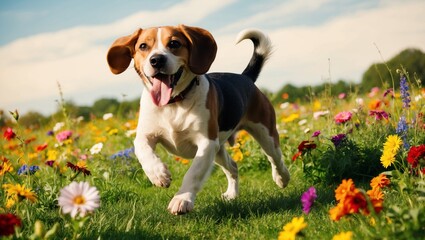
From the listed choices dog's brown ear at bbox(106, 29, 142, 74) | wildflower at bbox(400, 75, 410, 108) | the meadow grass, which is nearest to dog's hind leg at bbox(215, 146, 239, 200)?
the meadow grass

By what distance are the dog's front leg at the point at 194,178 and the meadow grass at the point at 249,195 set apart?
133 millimetres

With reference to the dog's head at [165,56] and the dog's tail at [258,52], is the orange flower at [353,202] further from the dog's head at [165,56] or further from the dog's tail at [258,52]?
the dog's tail at [258,52]

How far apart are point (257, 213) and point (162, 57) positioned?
1.30m

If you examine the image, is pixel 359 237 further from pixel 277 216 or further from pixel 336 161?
pixel 336 161

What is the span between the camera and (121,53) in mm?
4473

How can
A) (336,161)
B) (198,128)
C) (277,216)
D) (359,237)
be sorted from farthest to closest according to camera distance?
(336,161) < (198,128) < (277,216) < (359,237)

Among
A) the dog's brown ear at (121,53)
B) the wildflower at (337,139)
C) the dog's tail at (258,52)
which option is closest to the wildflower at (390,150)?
the wildflower at (337,139)

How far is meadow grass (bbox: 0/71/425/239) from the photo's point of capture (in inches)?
118

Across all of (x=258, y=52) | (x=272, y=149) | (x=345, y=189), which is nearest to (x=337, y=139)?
(x=272, y=149)

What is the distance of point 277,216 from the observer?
389cm

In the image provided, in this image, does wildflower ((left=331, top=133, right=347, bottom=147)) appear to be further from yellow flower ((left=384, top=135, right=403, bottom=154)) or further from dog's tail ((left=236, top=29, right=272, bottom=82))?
yellow flower ((left=384, top=135, right=403, bottom=154))

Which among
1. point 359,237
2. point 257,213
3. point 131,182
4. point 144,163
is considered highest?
point 359,237

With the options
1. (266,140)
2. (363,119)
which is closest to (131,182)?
(266,140)

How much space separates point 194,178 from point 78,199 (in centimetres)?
148
